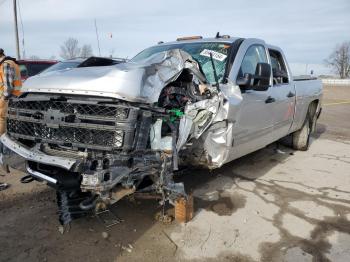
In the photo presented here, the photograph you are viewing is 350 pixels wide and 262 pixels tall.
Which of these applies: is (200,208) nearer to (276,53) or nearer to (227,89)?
(227,89)

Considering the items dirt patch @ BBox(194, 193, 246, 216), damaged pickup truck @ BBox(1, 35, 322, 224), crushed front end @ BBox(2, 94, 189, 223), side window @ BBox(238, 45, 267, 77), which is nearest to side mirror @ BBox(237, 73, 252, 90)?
damaged pickup truck @ BBox(1, 35, 322, 224)

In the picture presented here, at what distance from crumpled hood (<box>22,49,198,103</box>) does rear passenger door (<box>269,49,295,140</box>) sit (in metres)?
2.16

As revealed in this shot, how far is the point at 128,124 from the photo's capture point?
2943mm

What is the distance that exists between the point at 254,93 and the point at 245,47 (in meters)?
0.65

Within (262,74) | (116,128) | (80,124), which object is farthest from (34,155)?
(262,74)

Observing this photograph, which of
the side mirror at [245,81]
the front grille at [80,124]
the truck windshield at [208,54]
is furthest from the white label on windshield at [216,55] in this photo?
the front grille at [80,124]

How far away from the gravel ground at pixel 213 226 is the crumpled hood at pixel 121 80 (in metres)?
1.38

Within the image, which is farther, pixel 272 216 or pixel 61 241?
pixel 272 216

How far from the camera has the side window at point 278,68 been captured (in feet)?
18.5

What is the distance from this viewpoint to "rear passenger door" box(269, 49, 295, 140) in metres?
5.27

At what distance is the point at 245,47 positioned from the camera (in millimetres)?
4637

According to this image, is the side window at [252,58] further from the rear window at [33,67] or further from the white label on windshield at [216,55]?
the rear window at [33,67]

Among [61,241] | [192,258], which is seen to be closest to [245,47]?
[192,258]

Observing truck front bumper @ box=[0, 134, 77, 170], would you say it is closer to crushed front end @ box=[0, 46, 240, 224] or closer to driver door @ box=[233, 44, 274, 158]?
crushed front end @ box=[0, 46, 240, 224]
